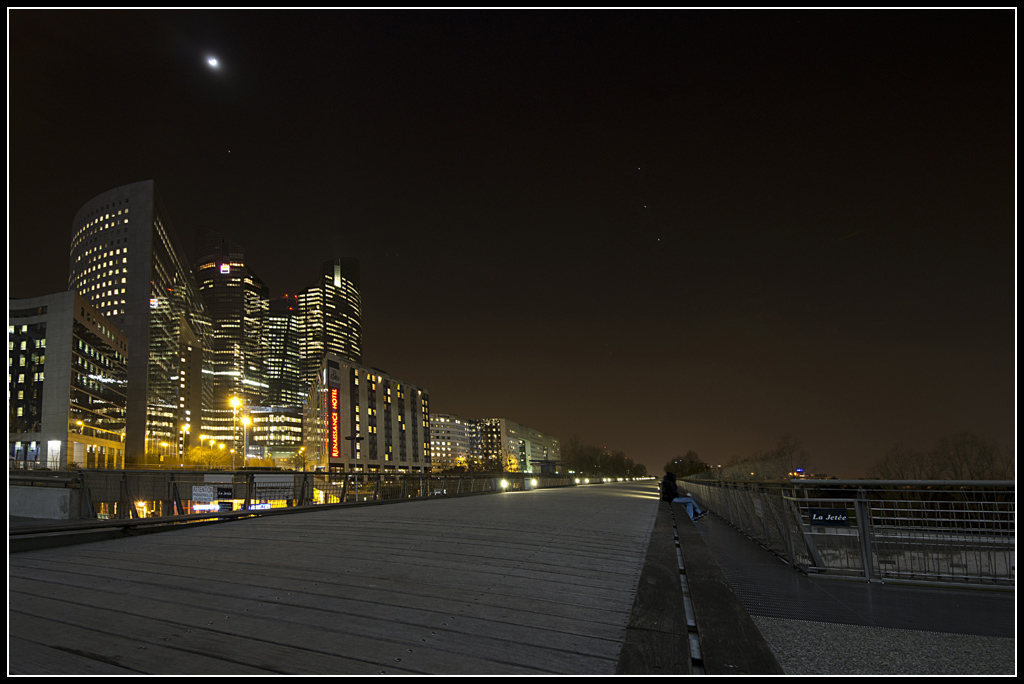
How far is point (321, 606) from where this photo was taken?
460 centimetres

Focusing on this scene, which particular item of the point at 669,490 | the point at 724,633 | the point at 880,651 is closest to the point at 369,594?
the point at 724,633

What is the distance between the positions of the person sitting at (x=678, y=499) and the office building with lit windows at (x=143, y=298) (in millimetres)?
137593

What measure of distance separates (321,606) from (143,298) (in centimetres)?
16661

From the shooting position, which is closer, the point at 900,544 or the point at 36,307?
the point at 900,544

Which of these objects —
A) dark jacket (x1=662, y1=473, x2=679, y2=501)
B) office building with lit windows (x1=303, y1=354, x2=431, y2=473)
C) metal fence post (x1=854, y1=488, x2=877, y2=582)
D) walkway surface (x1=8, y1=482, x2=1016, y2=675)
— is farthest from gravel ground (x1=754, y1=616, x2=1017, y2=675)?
office building with lit windows (x1=303, y1=354, x2=431, y2=473)

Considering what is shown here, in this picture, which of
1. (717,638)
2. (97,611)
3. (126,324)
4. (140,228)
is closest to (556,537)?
(717,638)

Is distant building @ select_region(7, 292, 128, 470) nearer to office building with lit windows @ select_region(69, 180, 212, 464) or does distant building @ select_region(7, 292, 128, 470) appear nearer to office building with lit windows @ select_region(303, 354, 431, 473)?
office building with lit windows @ select_region(69, 180, 212, 464)

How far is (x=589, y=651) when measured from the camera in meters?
3.71

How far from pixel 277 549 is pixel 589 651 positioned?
491 centimetres

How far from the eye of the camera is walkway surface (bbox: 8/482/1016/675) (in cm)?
355

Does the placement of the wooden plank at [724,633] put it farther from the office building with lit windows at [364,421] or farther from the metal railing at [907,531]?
the office building with lit windows at [364,421]

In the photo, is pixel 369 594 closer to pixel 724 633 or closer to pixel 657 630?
pixel 657 630

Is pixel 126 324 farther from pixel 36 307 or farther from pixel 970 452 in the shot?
pixel 970 452

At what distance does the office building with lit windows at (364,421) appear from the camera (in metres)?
132
